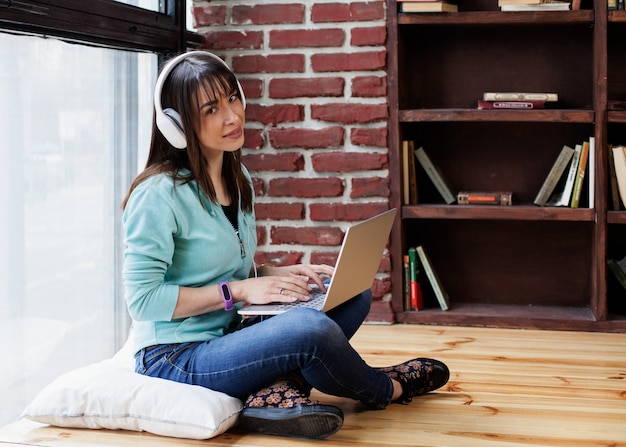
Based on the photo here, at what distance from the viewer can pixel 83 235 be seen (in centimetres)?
233

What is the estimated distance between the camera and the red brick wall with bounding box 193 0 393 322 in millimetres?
2967

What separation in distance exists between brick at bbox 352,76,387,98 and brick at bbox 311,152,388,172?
0.21m

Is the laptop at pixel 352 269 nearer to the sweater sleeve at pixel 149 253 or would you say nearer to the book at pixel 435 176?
the sweater sleeve at pixel 149 253

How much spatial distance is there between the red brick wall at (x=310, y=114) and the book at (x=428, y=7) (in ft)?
0.32

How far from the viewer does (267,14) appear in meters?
3.01

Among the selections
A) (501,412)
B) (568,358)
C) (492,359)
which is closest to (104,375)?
(501,412)

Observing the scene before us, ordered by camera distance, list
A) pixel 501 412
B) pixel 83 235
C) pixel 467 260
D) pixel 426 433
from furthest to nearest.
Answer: pixel 467 260, pixel 83 235, pixel 501 412, pixel 426 433

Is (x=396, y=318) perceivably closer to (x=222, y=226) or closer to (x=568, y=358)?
(x=568, y=358)

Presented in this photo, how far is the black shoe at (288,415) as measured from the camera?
6.01 ft

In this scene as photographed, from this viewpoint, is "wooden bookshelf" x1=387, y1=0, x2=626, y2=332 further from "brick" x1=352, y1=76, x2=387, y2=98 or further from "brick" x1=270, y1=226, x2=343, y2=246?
"brick" x1=270, y1=226, x2=343, y2=246

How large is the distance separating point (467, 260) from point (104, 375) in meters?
1.64

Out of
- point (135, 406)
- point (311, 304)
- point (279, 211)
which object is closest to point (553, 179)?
point (279, 211)

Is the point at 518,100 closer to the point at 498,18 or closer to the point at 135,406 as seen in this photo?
the point at 498,18

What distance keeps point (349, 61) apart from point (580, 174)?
0.89 m
